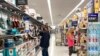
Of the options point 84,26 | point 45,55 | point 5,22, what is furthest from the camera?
point 45,55

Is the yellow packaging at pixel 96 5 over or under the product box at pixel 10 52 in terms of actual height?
over

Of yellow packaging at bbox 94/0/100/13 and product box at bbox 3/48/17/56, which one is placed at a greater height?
yellow packaging at bbox 94/0/100/13

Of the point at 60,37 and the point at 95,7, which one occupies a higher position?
the point at 95,7

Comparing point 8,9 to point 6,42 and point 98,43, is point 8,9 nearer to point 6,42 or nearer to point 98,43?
point 6,42

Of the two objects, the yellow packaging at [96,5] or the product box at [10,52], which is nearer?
the product box at [10,52]

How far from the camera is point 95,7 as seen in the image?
7.41 metres

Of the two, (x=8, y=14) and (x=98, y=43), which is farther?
(x=8, y=14)

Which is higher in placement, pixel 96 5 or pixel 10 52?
pixel 96 5

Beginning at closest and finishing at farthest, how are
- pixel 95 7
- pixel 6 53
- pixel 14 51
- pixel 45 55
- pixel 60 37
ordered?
1. pixel 6 53
2. pixel 14 51
3. pixel 95 7
4. pixel 45 55
5. pixel 60 37

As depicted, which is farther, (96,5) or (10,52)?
(96,5)

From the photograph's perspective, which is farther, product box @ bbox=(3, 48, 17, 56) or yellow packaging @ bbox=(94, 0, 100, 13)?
yellow packaging @ bbox=(94, 0, 100, 13)

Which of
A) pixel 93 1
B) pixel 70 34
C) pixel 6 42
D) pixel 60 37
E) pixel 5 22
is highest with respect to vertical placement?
pixel 93 1

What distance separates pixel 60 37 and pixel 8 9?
47.1 feet

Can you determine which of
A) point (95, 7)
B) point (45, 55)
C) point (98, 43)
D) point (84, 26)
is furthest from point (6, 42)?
point (45, 55)
